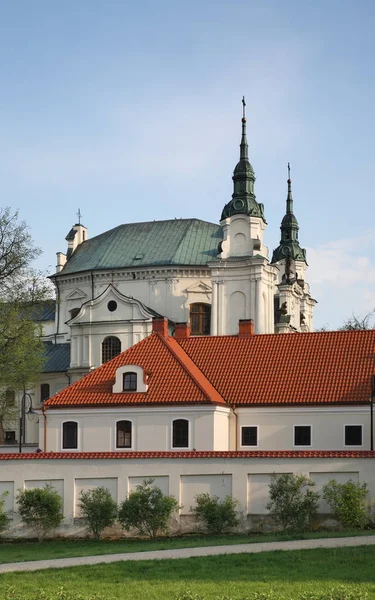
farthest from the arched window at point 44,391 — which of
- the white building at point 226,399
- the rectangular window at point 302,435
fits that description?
the rectangular window at point 302,435

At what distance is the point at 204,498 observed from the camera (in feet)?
105

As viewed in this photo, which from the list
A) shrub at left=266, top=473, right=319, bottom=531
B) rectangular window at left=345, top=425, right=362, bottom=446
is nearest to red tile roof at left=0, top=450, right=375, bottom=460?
shrub at left=266, top=473, right=319, bottom=531

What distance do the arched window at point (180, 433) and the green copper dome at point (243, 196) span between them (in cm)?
2736

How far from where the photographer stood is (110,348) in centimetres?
6825

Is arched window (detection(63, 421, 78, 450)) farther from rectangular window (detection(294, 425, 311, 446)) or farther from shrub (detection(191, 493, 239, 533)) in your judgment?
shrub (detection(191, 493, 239, 533))

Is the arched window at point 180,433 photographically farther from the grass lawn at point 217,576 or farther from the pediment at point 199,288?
the pediment at point 199,288

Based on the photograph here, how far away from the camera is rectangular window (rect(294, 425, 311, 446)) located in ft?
146

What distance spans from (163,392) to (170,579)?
2357 cm

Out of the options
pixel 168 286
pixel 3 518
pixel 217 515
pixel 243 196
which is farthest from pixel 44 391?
pixel 217 515

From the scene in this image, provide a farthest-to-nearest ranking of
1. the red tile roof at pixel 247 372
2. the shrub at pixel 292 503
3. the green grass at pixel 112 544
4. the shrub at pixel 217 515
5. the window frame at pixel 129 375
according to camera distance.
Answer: the window frame at pixel 129 375
the red tile roof at pixel 247 372
the shrub at pixel 217 515
the shrub at pixel 292 503
the green grass at pixel 112 544

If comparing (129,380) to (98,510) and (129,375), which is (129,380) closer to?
(129,375)

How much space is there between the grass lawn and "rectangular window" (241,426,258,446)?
21678mm

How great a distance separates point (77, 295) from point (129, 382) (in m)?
29.1

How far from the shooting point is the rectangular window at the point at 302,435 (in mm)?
44562
